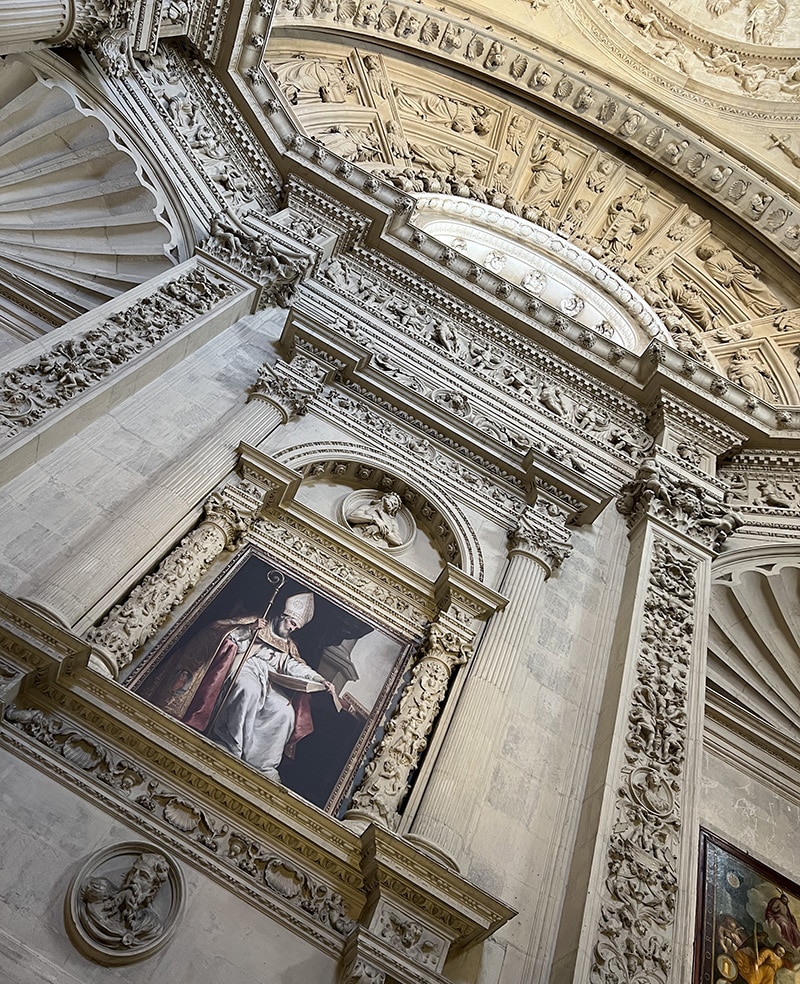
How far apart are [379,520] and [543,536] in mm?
1843

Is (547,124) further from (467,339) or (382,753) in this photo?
(382,753)

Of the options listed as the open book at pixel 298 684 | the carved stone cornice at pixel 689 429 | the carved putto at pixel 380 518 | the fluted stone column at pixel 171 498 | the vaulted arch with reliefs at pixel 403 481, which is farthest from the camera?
the carved stone cornice at pixel 689 429

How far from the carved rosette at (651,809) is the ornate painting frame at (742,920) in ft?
5.33

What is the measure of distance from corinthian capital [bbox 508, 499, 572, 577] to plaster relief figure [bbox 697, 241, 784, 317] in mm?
10167

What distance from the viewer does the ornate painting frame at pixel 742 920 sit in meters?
8.28

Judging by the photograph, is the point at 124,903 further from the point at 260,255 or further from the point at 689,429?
the point at 689,429

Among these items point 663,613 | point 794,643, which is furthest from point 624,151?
point 663,613

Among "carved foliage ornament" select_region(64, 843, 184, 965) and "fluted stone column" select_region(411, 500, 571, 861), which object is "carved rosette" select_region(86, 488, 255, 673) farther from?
"fluted stone column" select_region(411, 500, 571, 861)

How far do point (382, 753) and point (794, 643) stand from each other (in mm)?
7260

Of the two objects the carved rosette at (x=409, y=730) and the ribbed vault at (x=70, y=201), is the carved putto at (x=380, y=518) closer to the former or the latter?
the carved rosette at (x=409, y=730)

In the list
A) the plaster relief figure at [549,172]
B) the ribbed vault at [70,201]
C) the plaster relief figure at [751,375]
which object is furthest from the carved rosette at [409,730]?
the plaster relief figure at [549,172]

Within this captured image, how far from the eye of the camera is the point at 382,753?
7.31 meters

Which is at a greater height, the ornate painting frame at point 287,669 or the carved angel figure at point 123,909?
the ornate painting frame at point 287,669

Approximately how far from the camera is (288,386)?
995 centimetres
